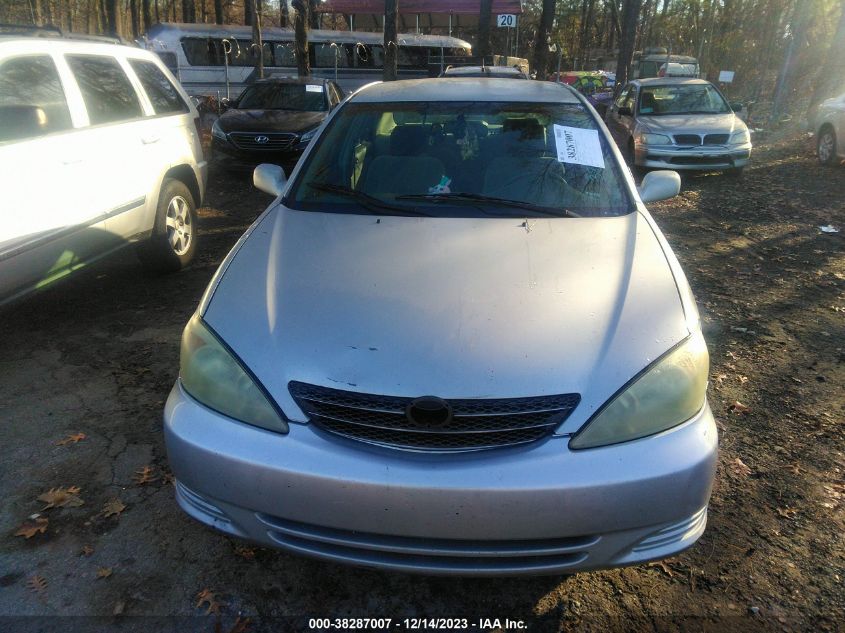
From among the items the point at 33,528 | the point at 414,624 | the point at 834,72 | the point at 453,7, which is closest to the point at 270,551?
the point at 414,624

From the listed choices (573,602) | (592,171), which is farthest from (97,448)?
(592,171)

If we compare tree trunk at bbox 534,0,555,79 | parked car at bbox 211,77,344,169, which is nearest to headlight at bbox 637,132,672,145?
parked car at bbox 211,77,344,169

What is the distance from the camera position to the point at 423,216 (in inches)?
116

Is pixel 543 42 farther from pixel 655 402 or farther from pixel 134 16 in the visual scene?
pixel 134 16

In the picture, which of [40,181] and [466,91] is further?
[40,181]

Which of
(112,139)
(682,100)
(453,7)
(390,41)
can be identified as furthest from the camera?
(453,7)

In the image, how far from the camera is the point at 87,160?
4.27 meters

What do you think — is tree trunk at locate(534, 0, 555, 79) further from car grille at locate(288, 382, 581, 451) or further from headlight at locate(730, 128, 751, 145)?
car grille at locate(288, 382, 581, 451)

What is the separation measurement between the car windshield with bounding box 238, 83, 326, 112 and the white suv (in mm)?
5552

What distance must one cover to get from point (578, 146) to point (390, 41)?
13.0 metres

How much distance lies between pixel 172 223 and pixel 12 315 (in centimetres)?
140

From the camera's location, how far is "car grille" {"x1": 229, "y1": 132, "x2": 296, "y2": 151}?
32.1ft

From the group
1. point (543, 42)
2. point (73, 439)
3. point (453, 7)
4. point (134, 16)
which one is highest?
point (453, 7)

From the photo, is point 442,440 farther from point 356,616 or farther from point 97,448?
point 97,448
